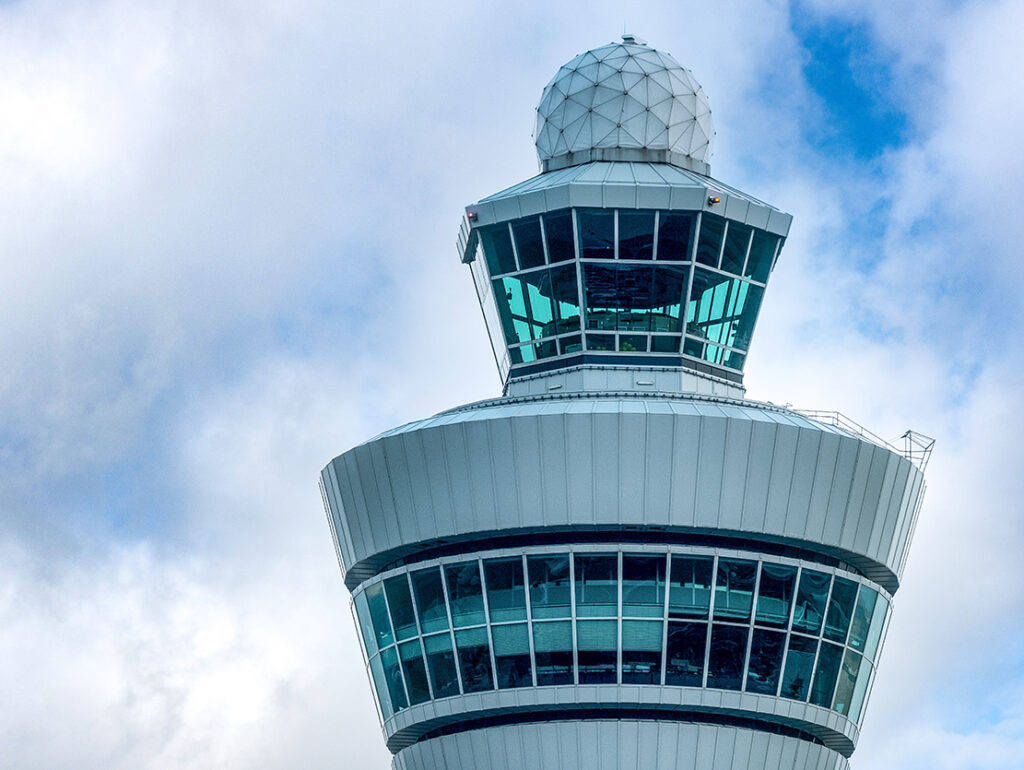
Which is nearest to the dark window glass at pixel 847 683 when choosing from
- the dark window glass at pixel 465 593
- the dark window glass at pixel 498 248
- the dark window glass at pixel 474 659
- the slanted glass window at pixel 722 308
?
the dark window glass at pixel 474 659

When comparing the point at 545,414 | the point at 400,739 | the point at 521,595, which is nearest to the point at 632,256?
the point at 545,414

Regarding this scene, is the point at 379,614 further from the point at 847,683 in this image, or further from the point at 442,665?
the point at 847,683

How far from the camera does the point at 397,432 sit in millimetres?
60625

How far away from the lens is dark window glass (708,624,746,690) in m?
57.7

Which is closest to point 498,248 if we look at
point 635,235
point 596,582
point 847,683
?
point 635,235

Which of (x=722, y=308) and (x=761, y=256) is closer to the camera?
(x=722, y=308)

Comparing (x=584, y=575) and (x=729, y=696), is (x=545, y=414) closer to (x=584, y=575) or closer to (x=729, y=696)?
(x=584, y=575)

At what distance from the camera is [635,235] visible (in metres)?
63.9

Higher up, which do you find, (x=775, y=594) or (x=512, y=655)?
(x=775, y=594)

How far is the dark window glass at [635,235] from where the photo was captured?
209 ft

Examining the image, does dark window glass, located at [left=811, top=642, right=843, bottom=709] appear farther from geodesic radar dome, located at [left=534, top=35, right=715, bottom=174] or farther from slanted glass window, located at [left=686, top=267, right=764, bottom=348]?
geodesic radar dome, located at [left=534, top=35, right=715, bottom=174]

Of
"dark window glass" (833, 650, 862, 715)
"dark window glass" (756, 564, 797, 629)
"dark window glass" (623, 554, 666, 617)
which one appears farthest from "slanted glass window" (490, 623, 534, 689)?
"dark window glass" (833, 650, 862, 715)

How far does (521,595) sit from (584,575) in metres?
2.06

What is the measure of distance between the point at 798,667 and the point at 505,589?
31.0ft
